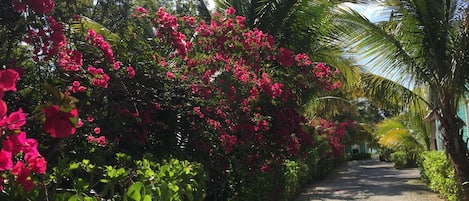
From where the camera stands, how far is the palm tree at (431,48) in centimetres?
828

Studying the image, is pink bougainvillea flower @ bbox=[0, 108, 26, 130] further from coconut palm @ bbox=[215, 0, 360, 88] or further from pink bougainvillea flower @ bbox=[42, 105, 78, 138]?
coconut palm @ bbox=[215, 0, 360, 88]

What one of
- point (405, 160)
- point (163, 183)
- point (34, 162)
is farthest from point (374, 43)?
point (405, 160)

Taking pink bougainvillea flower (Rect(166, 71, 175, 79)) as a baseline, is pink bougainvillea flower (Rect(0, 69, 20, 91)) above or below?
below

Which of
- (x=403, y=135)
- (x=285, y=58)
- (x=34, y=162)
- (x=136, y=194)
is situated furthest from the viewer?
(x=403, y=135)

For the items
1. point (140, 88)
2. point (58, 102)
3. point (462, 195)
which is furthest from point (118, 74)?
point (462, 195)

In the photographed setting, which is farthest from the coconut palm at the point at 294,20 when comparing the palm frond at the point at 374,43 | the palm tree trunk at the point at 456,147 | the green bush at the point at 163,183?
the green bush at the point at 163,183

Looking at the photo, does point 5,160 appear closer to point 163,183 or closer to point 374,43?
point 163,183

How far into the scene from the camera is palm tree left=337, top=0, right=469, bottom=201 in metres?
8.28

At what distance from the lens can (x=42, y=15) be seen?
3.68 meters

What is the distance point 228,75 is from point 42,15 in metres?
3.20

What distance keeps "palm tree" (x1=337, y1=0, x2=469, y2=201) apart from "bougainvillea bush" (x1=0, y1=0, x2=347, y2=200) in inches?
51.9

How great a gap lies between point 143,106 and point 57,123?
12.0 feet

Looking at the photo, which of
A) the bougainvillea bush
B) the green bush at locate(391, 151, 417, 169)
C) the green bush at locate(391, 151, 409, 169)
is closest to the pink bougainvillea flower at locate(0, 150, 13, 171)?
the bougainvillea bush

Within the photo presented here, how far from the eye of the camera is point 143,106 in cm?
546
